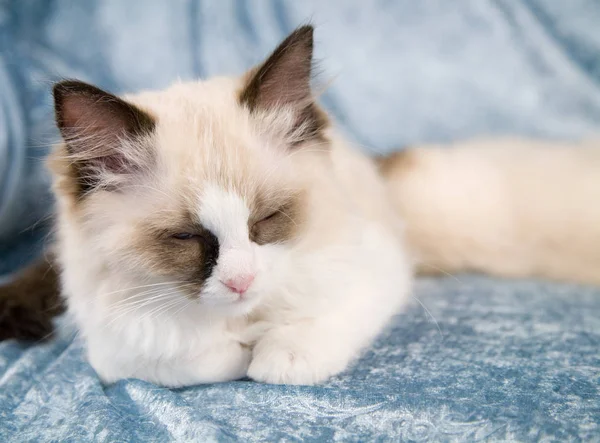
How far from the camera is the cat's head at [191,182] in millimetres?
1065

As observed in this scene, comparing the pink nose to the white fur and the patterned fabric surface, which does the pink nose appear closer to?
the white fur

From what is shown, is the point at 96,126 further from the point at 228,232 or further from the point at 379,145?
the point at 379,145

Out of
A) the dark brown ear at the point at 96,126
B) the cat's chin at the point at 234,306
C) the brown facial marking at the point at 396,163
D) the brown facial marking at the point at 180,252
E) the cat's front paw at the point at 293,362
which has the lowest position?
the cat's front paw at the point at 293,362

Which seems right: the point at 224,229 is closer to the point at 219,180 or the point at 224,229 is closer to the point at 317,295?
the point at 219,180

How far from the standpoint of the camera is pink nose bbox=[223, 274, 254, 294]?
1.04m

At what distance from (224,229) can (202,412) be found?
1.22ft

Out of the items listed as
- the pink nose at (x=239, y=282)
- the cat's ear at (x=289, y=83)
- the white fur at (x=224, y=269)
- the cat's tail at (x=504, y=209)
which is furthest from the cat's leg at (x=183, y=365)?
the cat's tail at (x=504, y=209)

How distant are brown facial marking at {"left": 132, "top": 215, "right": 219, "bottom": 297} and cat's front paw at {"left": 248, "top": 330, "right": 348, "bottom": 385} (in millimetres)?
223

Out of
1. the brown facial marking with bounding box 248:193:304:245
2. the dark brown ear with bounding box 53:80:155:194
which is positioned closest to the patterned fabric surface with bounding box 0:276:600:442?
the brown facial marking with bounding box 248:193:304:245

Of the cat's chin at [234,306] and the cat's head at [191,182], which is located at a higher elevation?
the cat's head at [191,182]

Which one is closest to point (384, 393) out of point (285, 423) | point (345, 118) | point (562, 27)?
point (285, 423)

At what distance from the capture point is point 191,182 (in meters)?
1.08

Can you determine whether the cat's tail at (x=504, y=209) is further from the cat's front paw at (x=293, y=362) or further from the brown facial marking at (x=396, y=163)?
the cat's front paw at (x=293, y=362)

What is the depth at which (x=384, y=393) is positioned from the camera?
1171mm
